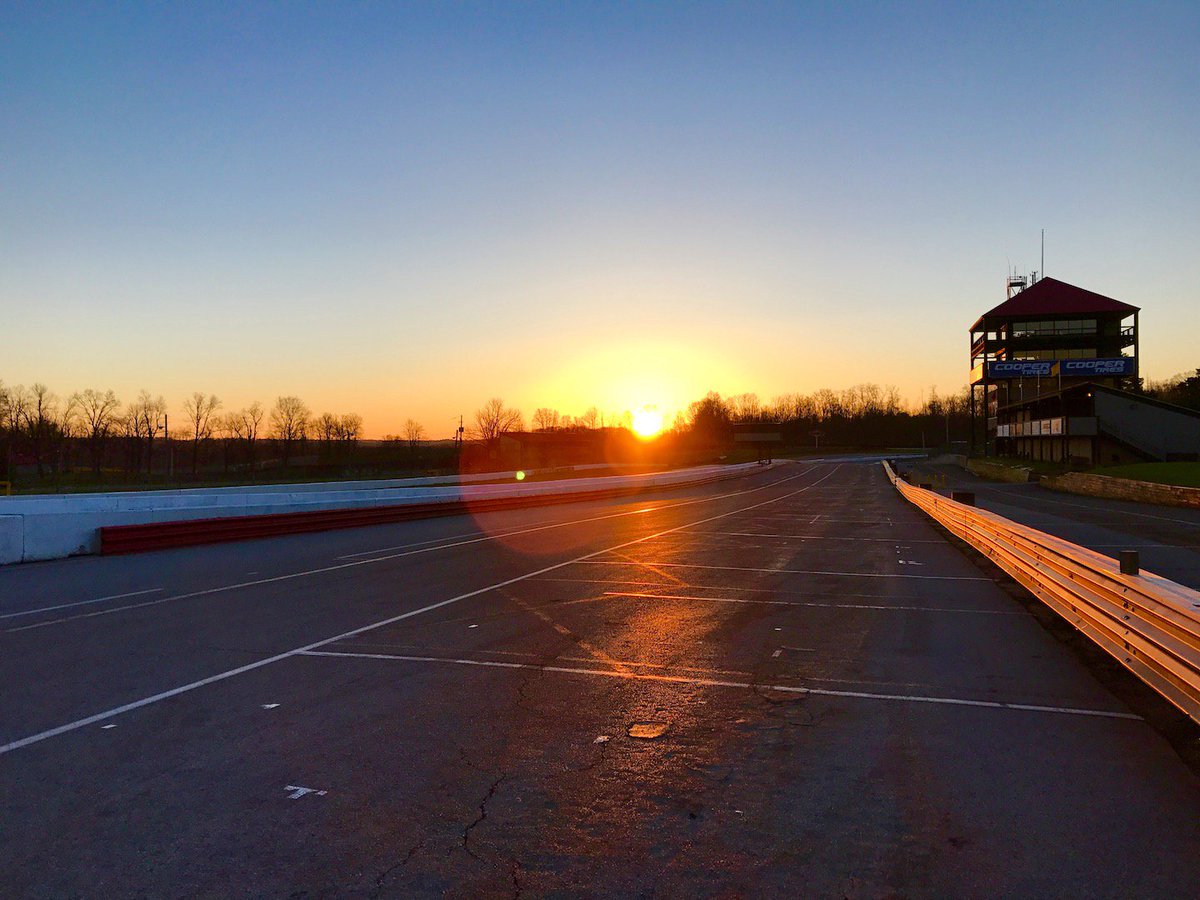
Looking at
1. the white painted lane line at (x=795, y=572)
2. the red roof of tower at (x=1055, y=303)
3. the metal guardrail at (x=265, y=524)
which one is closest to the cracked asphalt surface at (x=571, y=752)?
the white painted lane line at (x=795, y=572)

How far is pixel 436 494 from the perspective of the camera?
31422 mm

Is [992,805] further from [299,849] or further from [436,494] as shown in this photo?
[436,494]

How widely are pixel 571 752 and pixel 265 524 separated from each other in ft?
59.9

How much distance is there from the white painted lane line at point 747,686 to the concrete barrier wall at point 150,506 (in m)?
11.8

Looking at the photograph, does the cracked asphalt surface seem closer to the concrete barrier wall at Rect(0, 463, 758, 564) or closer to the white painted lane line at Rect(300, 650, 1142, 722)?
the white painted lane line at Rect(300, 650, 1142, 722)

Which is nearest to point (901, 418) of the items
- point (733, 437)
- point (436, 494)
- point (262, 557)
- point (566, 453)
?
point (733, 437)

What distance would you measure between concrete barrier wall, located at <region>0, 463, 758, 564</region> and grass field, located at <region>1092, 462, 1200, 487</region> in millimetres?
24500

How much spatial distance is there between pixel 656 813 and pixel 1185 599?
444 cm

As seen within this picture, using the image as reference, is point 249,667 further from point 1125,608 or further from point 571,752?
point 1125,608

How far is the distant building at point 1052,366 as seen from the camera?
6303 centimetres

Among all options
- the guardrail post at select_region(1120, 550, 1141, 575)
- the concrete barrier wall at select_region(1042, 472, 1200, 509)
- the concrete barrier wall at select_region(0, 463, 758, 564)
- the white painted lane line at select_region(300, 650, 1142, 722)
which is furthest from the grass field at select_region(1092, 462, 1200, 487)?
the white painted lane line at select_region(300, 650, 1142, 722)

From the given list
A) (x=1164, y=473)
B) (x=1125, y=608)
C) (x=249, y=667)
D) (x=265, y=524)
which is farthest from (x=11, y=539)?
(x=1164, y=473)

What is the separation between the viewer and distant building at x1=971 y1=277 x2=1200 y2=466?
207 ft

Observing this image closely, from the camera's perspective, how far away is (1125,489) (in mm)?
37250
